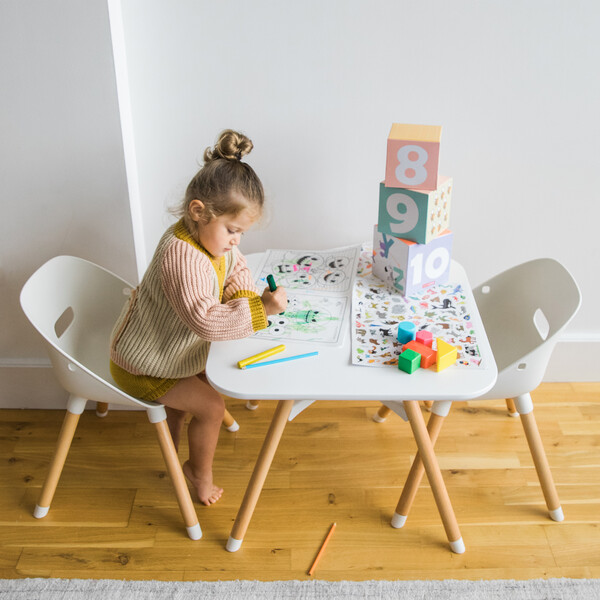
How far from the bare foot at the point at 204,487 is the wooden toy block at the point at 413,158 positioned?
88cm

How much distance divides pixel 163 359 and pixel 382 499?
70 cm

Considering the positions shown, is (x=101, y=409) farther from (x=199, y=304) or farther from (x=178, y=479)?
(x=199, y=304)

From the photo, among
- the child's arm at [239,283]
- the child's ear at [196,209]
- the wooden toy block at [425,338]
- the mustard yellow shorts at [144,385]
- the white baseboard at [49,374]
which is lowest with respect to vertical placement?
the white baseboard at [49,374]

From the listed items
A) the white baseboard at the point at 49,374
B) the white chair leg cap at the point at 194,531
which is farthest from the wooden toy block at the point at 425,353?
the white baseboard at the point at 49,374

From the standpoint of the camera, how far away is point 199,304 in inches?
50.0

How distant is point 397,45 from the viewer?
61.8 inches

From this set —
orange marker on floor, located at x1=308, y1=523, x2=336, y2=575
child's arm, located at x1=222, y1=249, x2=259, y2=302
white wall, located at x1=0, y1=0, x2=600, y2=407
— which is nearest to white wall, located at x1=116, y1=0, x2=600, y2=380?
white wall, located at x1=0, y1=0, x2=600, y2=407

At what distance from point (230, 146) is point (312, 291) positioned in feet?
1.32

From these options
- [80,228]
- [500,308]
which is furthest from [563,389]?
[80,228]

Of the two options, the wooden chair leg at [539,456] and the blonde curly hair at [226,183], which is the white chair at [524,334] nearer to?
the wooden chair leg at [539,456]

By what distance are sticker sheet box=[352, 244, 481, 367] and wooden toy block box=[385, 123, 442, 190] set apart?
254mm

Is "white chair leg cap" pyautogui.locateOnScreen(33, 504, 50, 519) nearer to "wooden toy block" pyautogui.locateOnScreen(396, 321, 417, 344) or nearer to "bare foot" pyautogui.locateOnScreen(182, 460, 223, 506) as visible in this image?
"bare foot" pyautogui.locateOnScreen(182, 460, 223, 506)

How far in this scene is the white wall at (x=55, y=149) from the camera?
145 centimetres

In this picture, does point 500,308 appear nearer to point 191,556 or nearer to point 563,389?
point 563,389
